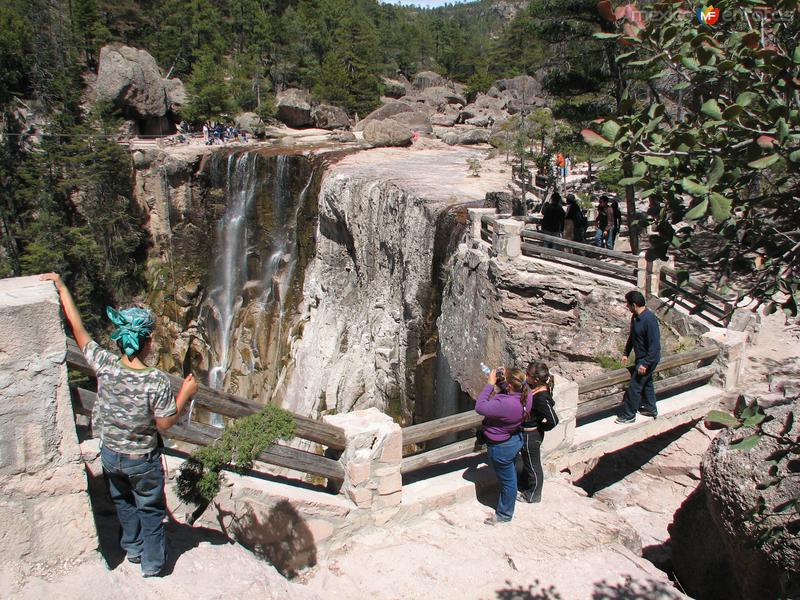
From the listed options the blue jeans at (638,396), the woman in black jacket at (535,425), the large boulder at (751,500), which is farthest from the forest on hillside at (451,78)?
the blue jeans at (638,396)

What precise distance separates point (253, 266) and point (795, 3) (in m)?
24.2

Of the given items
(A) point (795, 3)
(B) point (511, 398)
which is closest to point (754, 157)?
(A) point (795, 3)

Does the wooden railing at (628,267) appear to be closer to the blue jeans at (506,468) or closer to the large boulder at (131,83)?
the blue jeans at (506,468)

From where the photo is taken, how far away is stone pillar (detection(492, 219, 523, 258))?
35.9ft

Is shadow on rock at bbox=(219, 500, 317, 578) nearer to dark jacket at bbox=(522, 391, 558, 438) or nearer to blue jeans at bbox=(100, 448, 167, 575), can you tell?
blue jeans at bbox=(100, 448, 167, 575)

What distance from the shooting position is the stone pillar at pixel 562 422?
6336mm

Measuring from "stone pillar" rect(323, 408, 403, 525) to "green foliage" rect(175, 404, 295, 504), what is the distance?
0.65m

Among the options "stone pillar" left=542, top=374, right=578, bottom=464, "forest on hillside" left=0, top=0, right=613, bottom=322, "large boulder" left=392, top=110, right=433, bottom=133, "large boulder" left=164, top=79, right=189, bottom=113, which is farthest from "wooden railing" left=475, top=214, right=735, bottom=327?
"large boulder" left=164, top=79, right=189, bottom=113

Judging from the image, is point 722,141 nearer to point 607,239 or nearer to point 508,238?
point 508,238

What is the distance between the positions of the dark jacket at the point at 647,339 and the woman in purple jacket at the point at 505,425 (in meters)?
1.88

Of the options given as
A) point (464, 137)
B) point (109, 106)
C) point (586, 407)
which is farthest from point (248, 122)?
point (586, 407)

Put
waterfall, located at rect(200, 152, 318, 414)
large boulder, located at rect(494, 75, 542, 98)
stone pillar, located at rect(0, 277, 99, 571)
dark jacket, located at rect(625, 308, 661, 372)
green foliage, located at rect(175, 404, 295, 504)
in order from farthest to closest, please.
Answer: large boulder, located at rect(494, 75, 542, 98), waterfall, located at rect(200, 152, 318, 414), dark jacket, located at rect(625, 308, 661, 372), green foliage, located at rect(175, 404, 295, 504), stone pillar, located at rect(0, 277, 99, 571)

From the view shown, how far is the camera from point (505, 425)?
529cm

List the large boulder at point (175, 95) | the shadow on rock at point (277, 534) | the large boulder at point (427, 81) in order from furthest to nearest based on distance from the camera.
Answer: the large boulder at point (427, 81), the large boulder at point (175, 95), the shadow on rock at point (277, 534)
